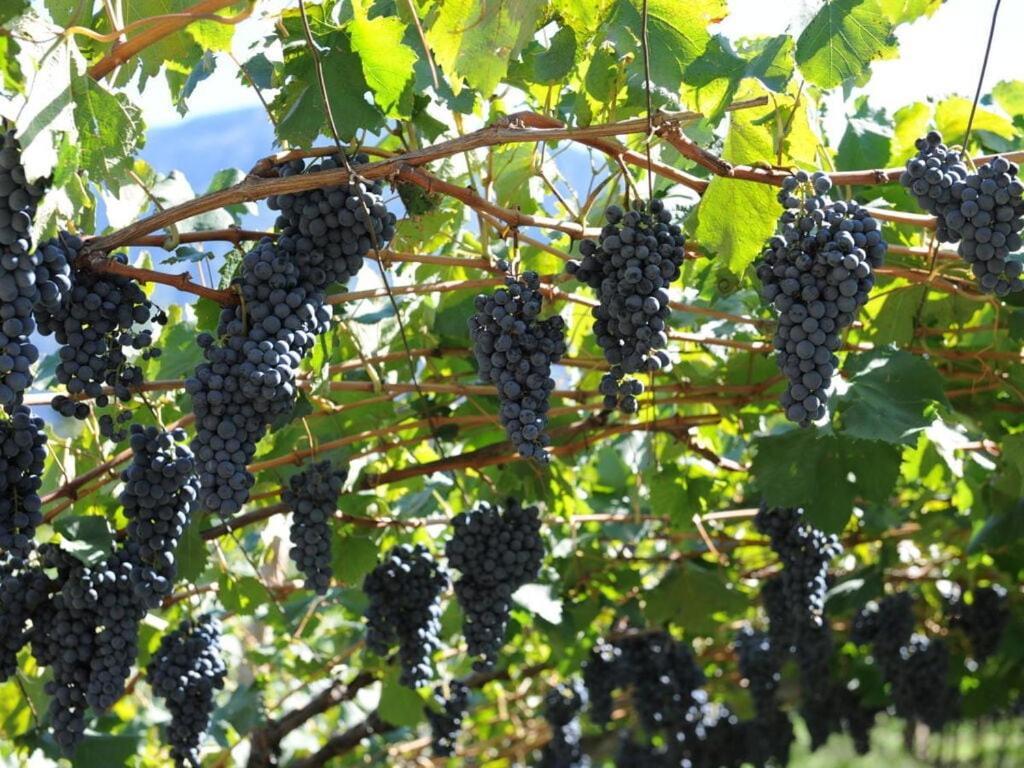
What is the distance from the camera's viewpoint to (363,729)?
5.43m

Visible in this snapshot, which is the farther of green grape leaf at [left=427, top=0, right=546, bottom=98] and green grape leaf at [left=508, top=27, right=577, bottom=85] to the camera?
green grape leaf at [left=508, top=27, right=577, bottom=85]

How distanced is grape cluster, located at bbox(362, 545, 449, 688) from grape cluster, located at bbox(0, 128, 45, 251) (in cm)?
210

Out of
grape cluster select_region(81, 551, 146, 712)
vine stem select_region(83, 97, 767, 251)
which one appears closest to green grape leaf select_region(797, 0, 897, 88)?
vine stem select_region(83, 97, 767, 251)

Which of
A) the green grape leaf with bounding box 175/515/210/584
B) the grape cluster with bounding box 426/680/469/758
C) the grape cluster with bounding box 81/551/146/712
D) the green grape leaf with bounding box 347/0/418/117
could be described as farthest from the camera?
the grape cluster with bounding box 426/680/469/758

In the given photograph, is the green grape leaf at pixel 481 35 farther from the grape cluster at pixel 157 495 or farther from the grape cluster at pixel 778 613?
the grape cluster at pixel 778 613

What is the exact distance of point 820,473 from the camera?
12.2ft

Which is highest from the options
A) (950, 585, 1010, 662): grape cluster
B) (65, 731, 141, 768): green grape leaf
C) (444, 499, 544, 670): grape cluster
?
(950, 585, 1010, 662): grape cluster

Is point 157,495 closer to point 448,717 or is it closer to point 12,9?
point 12,9

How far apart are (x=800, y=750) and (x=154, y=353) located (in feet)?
47.2

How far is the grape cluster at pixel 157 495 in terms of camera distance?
101 inches

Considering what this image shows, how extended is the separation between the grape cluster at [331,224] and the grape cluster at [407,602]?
63.9 inches

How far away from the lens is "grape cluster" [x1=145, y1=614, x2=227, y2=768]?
3648mm

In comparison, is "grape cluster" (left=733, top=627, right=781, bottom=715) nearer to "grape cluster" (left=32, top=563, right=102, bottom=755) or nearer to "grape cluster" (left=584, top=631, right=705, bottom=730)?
"grape cluster" (left=584, top=631, right=705, bottom=730)

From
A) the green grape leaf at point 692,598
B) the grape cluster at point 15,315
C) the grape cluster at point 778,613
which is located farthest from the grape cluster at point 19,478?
the grape cluster at point 778,613
